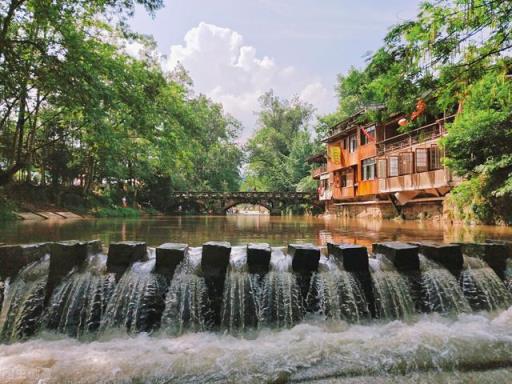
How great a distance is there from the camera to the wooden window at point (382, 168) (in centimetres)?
2515

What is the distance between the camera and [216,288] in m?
5.16

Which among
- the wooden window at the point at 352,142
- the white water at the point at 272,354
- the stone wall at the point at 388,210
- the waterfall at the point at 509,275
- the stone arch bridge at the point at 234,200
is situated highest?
the wooden window at the point at 352,142

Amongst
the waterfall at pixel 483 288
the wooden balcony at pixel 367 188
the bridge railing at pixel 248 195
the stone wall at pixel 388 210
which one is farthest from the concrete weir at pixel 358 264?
the bridge railing at pixel 248 195

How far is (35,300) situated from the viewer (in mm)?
4910

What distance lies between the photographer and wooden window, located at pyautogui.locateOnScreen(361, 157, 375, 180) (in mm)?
28812

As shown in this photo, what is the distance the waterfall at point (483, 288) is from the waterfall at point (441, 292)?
155 millimetres

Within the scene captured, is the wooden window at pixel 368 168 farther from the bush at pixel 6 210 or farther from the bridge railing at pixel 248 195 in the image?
the bush at pixel 6 210

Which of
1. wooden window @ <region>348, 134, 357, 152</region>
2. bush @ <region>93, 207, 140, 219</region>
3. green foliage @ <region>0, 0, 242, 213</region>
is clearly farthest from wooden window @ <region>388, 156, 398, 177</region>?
bush @ <region>93, 207, 140, 219</region>

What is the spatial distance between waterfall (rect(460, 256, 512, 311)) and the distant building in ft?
31.2

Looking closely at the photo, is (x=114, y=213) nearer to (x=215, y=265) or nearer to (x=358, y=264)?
(x=215, y=265)

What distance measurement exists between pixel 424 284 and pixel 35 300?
17.1 ft

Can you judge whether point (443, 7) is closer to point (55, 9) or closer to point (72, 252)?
point (72, 252)

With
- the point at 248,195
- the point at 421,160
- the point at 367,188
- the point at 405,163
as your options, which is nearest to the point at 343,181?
the point at 367,188

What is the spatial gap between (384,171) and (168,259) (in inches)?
882
